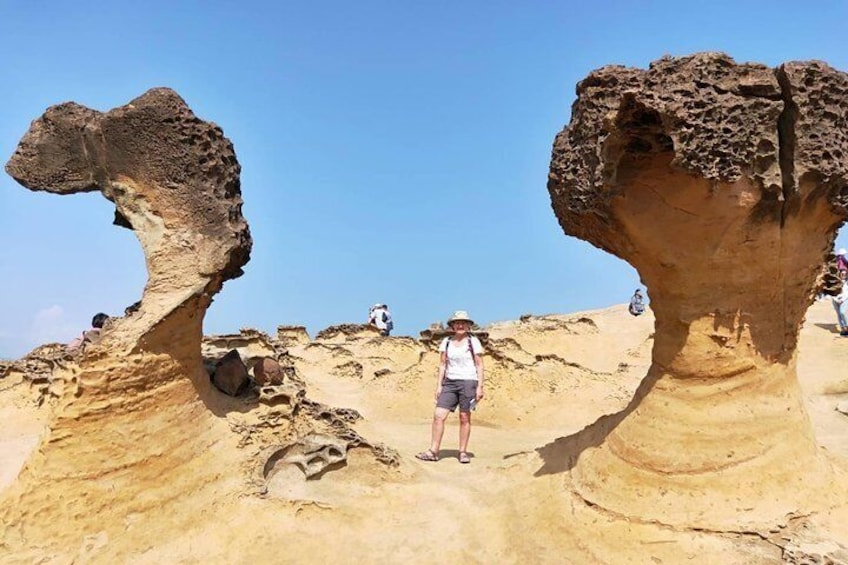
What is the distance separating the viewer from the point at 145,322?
15.3 ft

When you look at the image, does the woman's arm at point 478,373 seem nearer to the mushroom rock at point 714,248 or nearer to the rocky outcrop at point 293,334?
the mushroom rock at point 714,248

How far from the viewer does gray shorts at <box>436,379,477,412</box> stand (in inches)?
226

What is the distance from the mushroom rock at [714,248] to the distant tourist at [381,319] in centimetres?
1054

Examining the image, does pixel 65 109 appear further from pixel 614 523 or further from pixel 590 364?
pixel 590 364

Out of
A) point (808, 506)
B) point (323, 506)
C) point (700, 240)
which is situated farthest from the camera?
point (323, 506)

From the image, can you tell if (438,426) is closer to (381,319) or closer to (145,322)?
(145,322)

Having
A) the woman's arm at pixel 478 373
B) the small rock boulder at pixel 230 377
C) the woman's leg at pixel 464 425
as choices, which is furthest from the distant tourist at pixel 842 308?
the small rock boulder at pixel 230 377

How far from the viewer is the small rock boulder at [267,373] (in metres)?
5.94

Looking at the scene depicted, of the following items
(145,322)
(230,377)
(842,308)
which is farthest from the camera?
(842,308)

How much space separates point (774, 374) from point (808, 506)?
0.87 meters

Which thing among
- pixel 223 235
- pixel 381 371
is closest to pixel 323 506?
pixel 223 235

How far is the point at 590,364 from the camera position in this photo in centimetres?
1310

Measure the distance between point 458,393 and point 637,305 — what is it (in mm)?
12537

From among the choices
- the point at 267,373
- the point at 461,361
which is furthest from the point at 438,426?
the point at 267,373
